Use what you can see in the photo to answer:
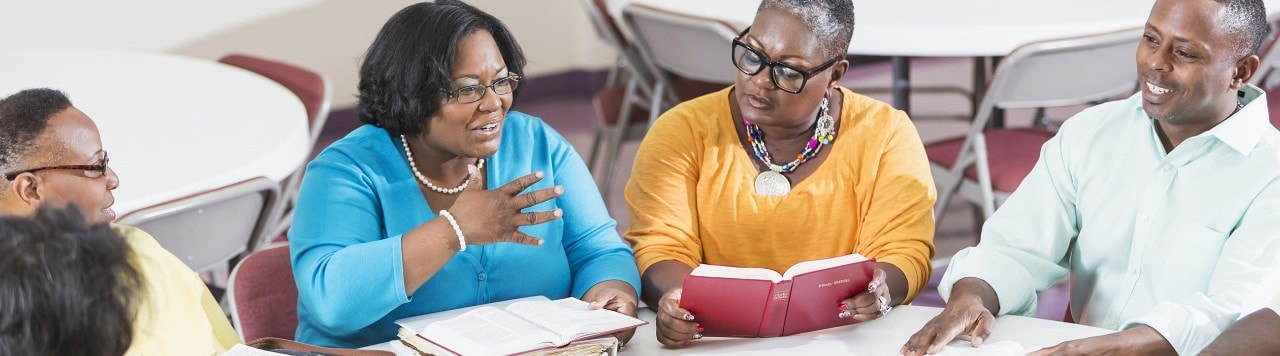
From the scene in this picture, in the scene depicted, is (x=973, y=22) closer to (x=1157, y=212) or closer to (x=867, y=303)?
(x=1157, y=212)

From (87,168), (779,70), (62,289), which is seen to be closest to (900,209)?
(779,70)

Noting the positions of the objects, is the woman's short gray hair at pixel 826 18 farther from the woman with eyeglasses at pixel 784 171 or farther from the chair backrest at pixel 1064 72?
the chair backrest at pixel 1064 72

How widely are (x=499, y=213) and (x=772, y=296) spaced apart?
1.38ft

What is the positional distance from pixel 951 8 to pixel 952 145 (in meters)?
0.44

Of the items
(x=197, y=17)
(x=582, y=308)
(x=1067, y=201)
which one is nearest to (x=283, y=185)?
(x=582, y=308)

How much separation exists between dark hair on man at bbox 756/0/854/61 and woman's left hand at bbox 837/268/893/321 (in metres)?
0.49

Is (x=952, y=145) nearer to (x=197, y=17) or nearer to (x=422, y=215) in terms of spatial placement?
(x=422, y=215)

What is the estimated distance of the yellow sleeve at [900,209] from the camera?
2.37 metres

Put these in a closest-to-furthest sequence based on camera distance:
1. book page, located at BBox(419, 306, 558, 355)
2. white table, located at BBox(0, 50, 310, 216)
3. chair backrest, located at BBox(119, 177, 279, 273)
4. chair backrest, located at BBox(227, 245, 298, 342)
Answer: book page, located at BBox(419, 306, 558, 355) < chair backrest, located at BBox(227, 245, 298, 342) < chair backrest, located at BBox(119, 177, 279, 273) < white table, located at BBox(0, 50, 310, 216)

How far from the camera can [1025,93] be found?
3600mm

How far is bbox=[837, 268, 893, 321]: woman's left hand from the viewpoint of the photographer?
207 cm

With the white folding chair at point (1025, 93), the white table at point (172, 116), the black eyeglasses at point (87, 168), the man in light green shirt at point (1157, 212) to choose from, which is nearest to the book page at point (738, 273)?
the man in light green shirt at point (1157, 212)

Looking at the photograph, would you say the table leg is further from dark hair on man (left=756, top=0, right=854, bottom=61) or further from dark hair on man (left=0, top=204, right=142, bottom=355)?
dark hair on man (left=0, top=204, right=142, bottom=355)

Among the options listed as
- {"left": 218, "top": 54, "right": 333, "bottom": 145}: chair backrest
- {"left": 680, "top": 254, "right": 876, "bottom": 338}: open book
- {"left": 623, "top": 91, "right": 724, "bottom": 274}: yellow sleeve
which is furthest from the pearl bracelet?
{"left": 218, "top": 54, "right": 333, "bottom": 145}: chair backrest
